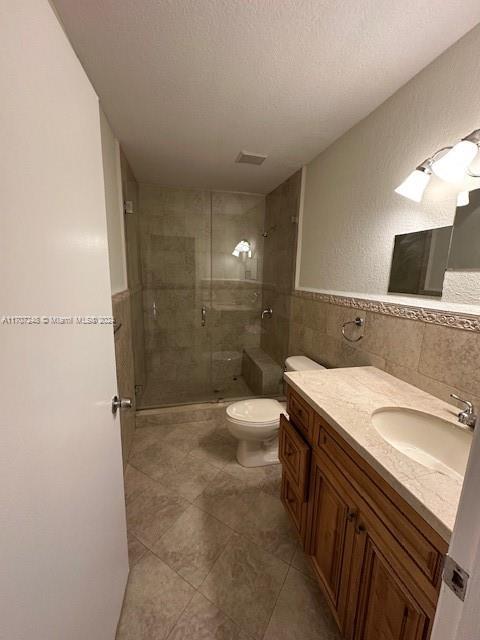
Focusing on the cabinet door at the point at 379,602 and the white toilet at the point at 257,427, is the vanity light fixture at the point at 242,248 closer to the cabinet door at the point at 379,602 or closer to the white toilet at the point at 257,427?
the white toilet at the point at 257,427

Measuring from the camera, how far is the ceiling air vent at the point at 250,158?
1.99 meters

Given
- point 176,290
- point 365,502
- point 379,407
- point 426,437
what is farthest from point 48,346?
point 176,290

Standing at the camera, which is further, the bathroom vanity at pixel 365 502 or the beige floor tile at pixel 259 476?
the beige floor tile at pixel 259 476

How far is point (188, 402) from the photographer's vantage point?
256cm

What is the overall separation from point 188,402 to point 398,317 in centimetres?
204

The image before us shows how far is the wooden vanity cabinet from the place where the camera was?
59 centimetres

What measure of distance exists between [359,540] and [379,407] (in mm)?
447

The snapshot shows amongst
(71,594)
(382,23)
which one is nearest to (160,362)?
(71,594)

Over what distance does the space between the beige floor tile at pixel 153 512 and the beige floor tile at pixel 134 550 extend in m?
0.02

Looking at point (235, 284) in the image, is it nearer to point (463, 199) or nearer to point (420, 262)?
point (420, 262)

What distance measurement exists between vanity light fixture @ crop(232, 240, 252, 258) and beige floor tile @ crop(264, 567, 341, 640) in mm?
2894

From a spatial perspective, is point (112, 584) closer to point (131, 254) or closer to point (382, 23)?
point (131, 254)

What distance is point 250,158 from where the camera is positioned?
2.06 metres

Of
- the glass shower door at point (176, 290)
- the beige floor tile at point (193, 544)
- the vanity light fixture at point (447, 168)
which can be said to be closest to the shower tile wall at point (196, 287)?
the glass shower door at point (176, 290)
